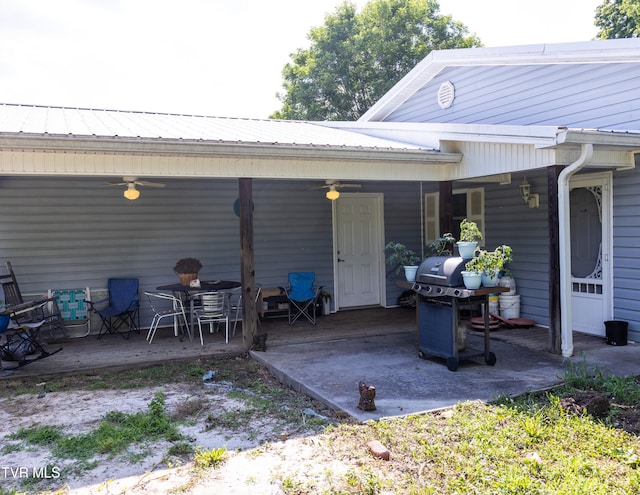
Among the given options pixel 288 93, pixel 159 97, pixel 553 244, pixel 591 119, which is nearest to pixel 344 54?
pixel 288 93

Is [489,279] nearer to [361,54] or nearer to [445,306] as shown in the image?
[445,306]

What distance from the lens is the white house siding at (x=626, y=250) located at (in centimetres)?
575

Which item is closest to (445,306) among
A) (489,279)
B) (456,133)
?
(489,279)

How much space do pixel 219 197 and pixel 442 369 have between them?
4270 millimetres

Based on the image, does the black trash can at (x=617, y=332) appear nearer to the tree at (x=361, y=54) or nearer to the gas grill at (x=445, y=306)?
the gas grill at (x=445, y=306)

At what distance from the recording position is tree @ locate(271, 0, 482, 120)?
66.6 feet

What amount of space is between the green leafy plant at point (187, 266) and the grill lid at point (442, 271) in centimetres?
349

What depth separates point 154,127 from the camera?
236 inches

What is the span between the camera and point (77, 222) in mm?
6996

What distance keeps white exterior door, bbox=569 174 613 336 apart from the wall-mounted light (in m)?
0.48

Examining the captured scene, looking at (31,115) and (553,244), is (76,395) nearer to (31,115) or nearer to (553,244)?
(31,115)

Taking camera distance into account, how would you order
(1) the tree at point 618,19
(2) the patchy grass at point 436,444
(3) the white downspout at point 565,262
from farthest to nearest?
(1) the tree at point 618,19 < (3) the white downspout at point 565,262 < (2) the patchy grass at point 436,444

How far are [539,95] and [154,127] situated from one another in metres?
4.98

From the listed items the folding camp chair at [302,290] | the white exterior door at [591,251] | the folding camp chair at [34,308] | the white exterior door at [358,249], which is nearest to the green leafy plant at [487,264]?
the white exterior door at [591,251]
